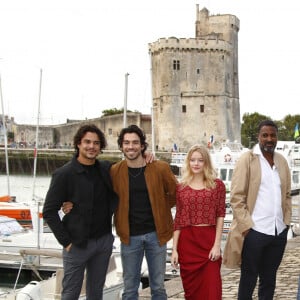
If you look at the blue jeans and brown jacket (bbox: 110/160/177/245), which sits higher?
brown jacket (bbox: 110/160/177/245)

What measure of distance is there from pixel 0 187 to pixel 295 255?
31.6 meters

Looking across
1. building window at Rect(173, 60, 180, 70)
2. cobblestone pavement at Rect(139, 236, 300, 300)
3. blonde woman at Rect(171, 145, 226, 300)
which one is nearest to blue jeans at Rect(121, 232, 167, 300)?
blonde woman at Rect(171, 145, 226, 300)

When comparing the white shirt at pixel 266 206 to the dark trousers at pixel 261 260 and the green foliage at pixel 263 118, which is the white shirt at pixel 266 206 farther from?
the green foliage at pixel 263 118

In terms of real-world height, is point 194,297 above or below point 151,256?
below

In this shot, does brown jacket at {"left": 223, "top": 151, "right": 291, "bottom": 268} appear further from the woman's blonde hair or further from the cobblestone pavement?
the cobblestone pavement

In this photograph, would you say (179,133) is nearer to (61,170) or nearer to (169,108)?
(169,108)

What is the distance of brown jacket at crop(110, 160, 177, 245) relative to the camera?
12.9 feet

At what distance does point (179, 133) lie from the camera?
160ft

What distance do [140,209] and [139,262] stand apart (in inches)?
17.3

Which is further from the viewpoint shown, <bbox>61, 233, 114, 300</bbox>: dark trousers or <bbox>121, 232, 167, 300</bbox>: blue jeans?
<bbox>121, 232, 167, 300</bbox>: blue jeans

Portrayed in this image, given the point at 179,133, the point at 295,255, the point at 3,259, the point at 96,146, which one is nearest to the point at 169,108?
the point at 179,133

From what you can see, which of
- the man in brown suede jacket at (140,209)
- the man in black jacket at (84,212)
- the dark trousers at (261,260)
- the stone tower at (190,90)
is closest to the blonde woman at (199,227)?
the man in brown suede jacket at (140,209)

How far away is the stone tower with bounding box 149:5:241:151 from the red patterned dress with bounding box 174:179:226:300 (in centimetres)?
4388

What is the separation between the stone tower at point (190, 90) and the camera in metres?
48.8
